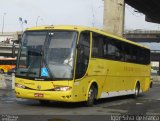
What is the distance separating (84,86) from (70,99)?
3.63ft

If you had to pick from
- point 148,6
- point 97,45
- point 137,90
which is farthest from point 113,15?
point 97,45

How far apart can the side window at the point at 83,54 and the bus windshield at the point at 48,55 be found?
1.02 ft

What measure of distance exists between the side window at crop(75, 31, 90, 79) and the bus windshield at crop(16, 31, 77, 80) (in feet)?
1.02

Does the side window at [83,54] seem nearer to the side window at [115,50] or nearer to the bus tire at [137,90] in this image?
the side window at [115,50]

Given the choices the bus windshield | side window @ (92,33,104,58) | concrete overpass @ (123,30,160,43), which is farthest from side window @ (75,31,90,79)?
concrete overpass @ (123,30,160,43)

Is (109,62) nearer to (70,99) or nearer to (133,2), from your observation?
(70,99)

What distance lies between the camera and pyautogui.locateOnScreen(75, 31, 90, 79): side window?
663 inches

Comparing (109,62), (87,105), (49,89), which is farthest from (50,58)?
(109,62)

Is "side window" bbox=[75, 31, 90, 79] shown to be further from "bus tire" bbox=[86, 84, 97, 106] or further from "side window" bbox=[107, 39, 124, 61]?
"side window" bbox=[107, 39, 124, 61]

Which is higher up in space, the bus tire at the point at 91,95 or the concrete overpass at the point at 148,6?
the concrete overpass at the point at 148,6

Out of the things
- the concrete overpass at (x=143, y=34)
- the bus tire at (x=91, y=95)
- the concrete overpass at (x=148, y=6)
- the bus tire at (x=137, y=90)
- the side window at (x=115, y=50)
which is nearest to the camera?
the bus tire at (x=91, y=95)

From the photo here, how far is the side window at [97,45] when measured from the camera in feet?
59.6

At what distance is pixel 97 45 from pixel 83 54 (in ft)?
4.77

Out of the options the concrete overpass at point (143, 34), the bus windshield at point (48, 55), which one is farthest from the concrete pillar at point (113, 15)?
the concrete overpass at point (143, 34)
